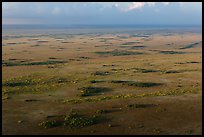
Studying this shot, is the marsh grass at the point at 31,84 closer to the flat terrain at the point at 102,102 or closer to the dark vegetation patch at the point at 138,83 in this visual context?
the flat terrain at the point at 102,102

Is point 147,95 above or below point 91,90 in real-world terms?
below

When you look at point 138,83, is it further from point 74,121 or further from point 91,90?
point 74,121

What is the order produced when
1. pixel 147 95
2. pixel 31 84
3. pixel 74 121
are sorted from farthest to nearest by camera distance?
pixel 31 84, pixel 147 95, pixel 74 121

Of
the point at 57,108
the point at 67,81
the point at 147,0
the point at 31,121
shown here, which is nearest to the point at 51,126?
the point at 31,121

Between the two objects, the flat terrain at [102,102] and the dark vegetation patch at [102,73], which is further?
the dark vegetation patch at [102,73]

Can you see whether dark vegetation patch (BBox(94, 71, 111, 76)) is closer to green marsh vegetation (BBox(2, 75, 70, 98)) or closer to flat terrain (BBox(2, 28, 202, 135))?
flat terrain (BBox(2, 28, 202, 135))

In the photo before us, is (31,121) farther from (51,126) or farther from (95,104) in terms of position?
(95,104)

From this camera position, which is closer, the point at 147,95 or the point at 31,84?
the point at 147,95

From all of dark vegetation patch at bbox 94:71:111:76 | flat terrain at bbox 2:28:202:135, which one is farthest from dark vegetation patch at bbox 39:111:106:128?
dark vegetation patch at bbox 94:71:111:76

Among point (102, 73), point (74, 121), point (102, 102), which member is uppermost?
point (74, 121)

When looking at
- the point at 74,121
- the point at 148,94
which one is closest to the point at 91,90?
the point at 148,94

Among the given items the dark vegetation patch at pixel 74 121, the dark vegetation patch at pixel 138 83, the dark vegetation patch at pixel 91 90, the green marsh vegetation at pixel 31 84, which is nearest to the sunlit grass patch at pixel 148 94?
the dark vegetation patch at pixel 91 90
